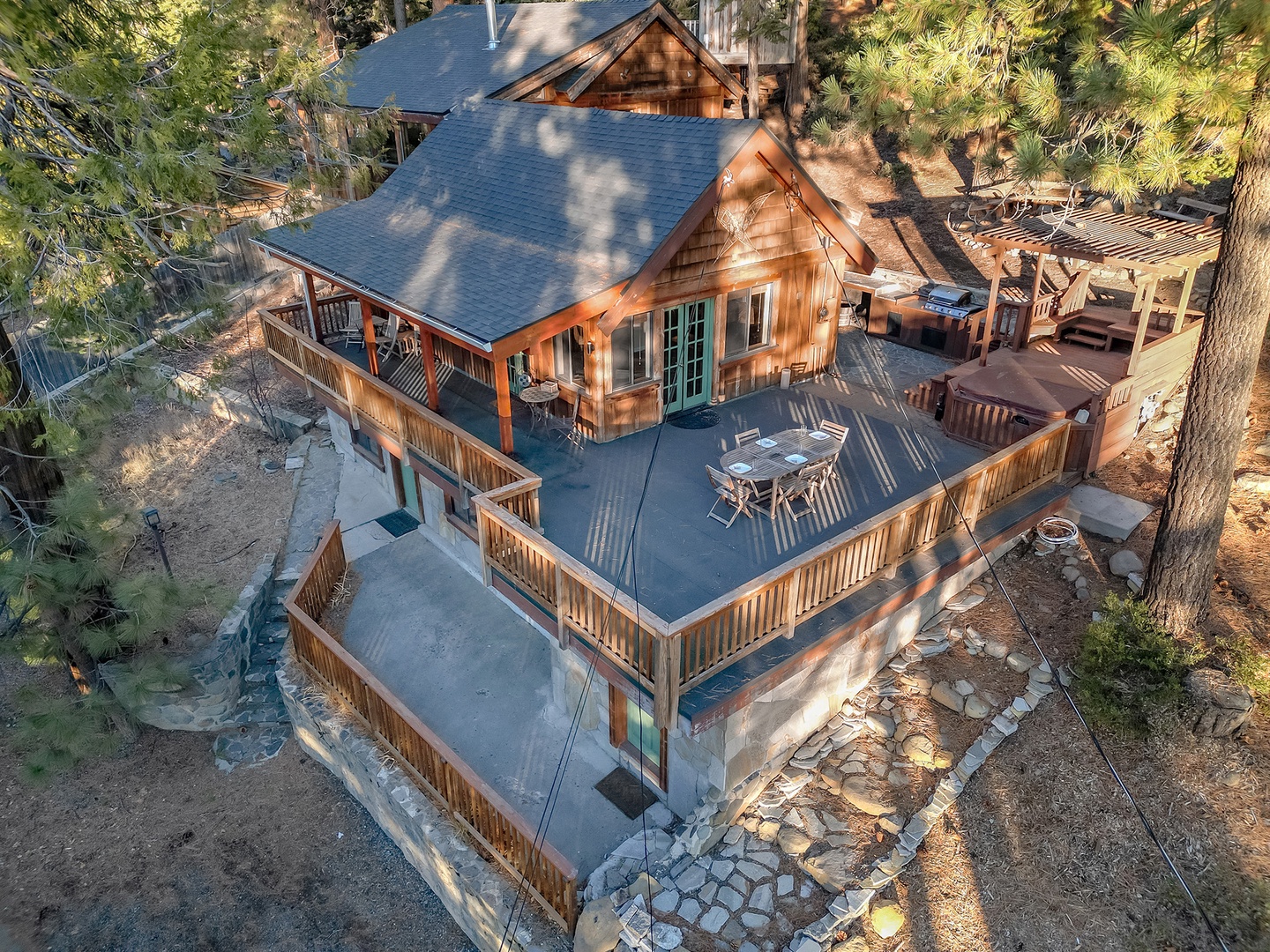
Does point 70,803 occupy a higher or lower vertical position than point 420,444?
lower

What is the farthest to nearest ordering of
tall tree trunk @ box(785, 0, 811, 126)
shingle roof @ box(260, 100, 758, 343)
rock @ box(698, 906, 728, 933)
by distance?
tall tree trunk @ box(785, 0, 811, 126) < shingle roof @ box(260, 100, 758, 343) < rock @ box(698, 906, 728, 933)

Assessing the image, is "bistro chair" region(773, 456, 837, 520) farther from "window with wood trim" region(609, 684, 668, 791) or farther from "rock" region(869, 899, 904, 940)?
"rock" region(869, 899, 904, 940)

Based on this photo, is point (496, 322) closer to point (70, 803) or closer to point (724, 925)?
point (724, 925)

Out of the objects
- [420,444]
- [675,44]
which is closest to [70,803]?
[420,444]

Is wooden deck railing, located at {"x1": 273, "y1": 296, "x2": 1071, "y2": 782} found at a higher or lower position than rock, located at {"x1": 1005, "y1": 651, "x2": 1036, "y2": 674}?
higher

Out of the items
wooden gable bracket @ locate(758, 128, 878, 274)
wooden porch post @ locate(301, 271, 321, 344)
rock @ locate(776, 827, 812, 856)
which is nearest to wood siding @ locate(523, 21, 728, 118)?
wooden porch post @ locate(301, 271, 321, 344)

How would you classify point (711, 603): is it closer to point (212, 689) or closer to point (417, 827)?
point (417, 827)
